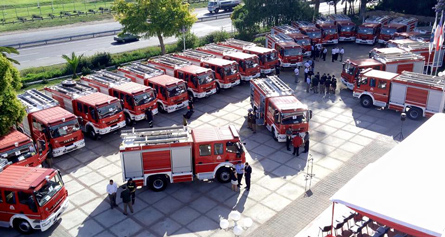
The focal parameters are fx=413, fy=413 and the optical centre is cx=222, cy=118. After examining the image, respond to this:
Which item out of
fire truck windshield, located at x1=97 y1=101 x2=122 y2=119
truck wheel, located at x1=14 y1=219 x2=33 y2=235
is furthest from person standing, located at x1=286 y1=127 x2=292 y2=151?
truck wheel, located at x1=14 y1=219 x2=33 y2=235

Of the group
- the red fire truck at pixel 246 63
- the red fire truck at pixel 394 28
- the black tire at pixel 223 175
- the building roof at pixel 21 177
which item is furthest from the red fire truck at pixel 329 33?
the building roof at pixel 21 177

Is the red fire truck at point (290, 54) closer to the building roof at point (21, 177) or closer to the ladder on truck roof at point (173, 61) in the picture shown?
the ladder on truck roof at point (173, 61)

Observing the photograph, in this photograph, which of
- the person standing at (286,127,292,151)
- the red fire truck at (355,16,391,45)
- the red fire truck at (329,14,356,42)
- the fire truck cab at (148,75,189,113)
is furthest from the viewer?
the red fire truck at (329,14,356,42)

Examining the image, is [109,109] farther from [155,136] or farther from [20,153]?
[155,136]

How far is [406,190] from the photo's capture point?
13.4m

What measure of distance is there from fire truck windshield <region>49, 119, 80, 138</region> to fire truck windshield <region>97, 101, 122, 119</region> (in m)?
1.65

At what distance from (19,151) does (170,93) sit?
1055 centimetres

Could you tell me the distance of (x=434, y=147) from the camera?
16.5m

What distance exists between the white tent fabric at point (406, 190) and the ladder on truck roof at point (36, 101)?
61.2ft

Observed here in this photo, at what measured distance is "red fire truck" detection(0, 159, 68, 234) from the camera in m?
Result: 16.2

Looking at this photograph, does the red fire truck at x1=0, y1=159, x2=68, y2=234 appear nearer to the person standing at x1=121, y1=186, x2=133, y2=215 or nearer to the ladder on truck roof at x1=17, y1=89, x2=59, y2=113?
the person standing at x1=121, y1=186, x2=133, y2=215

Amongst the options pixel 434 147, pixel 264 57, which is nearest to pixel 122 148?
pixel 434 147

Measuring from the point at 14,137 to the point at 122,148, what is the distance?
653cm

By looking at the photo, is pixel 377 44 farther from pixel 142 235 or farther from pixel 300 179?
pixel 142 235
